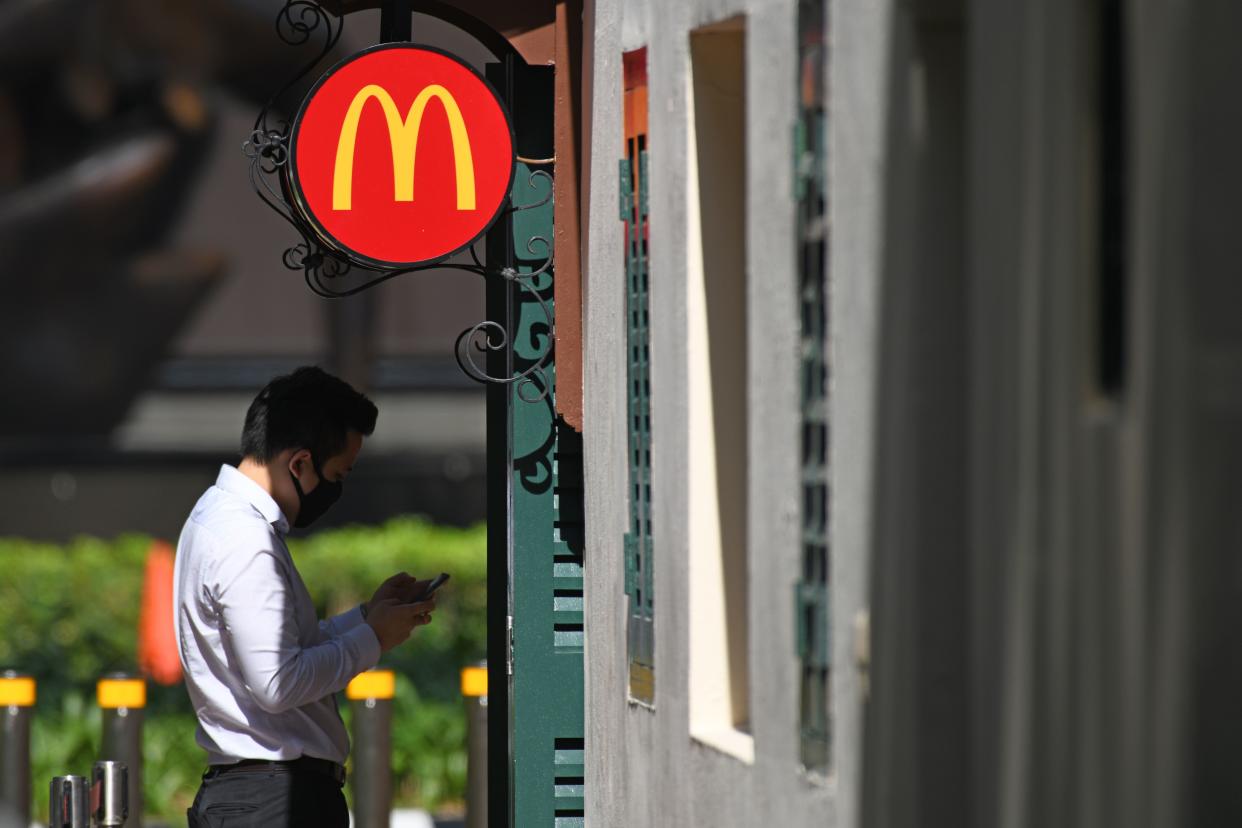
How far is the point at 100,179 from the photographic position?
548 inches

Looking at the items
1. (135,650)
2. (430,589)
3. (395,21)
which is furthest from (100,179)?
(430,589)

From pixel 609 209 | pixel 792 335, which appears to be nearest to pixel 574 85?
pixel 609 209

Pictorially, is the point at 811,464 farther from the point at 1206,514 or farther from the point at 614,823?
the point at 614,823

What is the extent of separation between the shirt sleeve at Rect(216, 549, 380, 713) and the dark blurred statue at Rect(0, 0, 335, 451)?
947cm

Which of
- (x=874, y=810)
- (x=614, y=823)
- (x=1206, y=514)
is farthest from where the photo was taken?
(x=614, y=823)

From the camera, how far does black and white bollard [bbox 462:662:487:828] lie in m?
8.38

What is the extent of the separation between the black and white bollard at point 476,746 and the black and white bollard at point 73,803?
3.62 meters

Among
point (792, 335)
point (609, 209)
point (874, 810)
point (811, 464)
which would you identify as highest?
point (609, 209)

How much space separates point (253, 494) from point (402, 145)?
5.03ft

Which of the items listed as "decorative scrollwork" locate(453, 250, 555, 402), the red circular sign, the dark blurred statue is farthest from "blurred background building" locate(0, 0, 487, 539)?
the red circular sign

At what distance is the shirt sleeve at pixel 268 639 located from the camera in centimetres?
473

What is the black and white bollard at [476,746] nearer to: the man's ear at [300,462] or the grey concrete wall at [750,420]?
the grey concrete wall at [750,420]

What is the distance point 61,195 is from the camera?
45.8 feet

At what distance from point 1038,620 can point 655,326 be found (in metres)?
2.32
